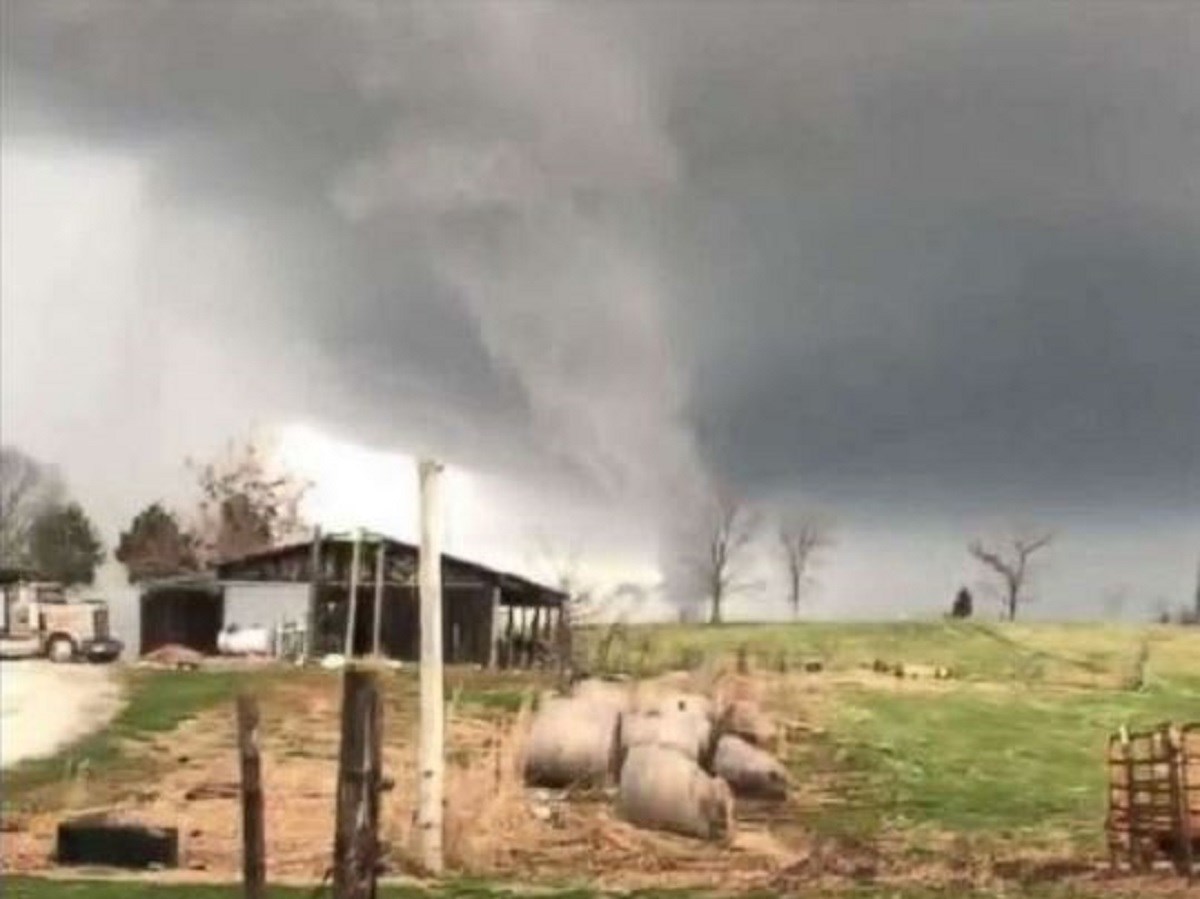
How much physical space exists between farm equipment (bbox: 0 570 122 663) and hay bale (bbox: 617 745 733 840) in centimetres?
114

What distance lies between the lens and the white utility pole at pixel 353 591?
18.9 ft

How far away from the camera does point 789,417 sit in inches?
216

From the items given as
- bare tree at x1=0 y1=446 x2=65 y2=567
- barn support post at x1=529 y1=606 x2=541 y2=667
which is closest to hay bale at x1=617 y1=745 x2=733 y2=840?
barn support post at x1=529 y1=606 x2=541 y2=667

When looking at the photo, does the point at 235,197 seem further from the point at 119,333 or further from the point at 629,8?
the point at 629,8

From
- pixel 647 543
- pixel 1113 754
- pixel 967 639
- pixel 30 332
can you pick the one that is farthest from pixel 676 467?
pixel 30 332

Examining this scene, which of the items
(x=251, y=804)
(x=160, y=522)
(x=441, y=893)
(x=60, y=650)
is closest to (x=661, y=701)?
(x=441, y=893)

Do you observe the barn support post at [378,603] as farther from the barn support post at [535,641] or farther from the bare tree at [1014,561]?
the bare tree at [1014,561]

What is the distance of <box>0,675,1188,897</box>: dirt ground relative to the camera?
5.60m

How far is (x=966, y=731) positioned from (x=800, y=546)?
51 cm

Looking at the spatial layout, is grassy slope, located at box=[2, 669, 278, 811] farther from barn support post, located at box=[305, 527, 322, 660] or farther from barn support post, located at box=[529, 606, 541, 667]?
barn support post, located at box=[529, 606, 541, 667]

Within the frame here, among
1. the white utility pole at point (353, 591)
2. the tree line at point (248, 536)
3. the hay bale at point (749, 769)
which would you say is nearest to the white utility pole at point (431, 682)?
the white utility pole at point (353, 591)

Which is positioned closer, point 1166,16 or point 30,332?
point 1166,16

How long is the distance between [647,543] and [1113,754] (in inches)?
41.3

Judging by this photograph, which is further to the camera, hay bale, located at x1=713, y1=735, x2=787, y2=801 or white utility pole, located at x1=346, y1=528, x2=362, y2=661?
white utility pole, located at x1=346, y1=528, x2=362, y2=661
